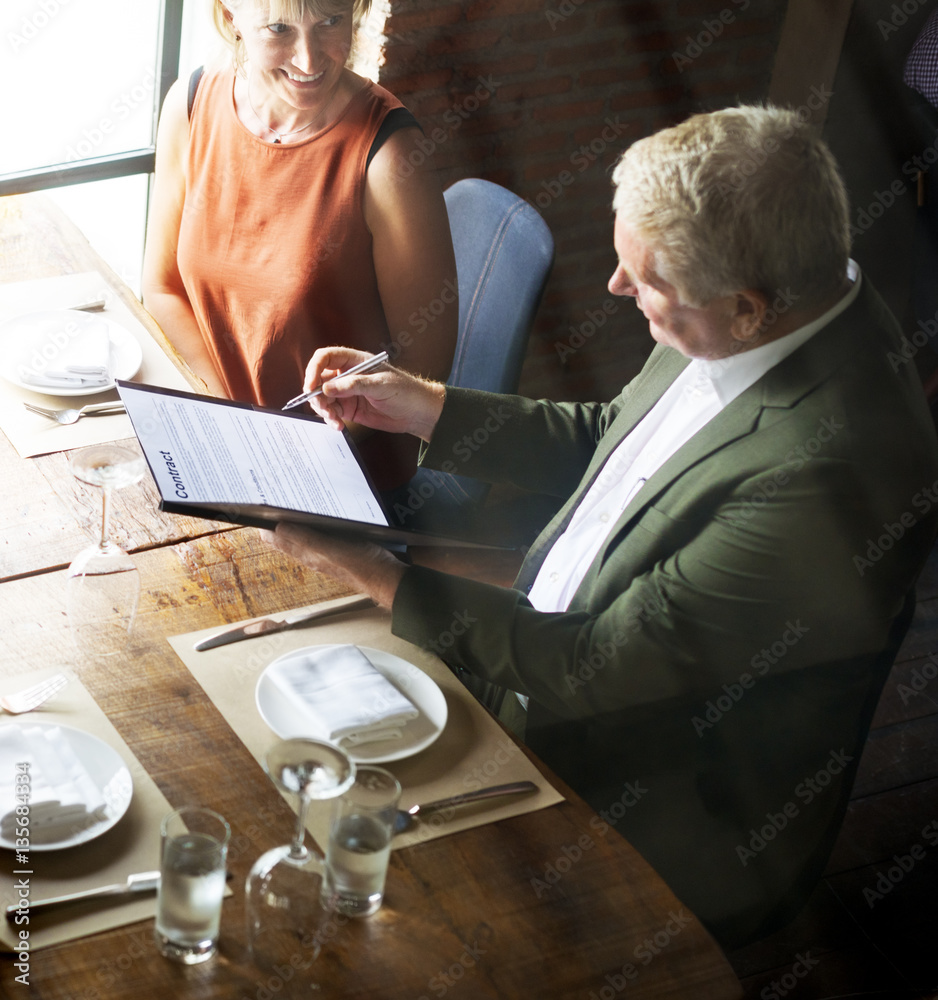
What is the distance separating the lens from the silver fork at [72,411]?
5.98ft

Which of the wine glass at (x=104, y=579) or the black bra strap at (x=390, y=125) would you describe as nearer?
the wine glass at (x=104, y=579)

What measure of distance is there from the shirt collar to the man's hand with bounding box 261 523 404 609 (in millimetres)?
479

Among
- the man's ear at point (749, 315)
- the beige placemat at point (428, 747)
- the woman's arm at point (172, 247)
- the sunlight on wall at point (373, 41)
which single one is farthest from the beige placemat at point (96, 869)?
the sunlight on wall at point (373, 41)

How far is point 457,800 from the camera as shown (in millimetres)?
1268

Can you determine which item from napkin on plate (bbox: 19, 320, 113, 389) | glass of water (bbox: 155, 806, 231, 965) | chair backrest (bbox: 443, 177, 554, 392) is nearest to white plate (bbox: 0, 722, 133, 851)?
glass of water (bbox: 155, 806, 231, 965)

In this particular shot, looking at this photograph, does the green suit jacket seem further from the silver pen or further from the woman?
the woman

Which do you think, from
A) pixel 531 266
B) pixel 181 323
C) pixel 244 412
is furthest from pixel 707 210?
pixel 181 323

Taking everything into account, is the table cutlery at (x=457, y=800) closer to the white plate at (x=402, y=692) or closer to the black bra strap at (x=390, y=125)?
the white plate at (x=402, y=692)

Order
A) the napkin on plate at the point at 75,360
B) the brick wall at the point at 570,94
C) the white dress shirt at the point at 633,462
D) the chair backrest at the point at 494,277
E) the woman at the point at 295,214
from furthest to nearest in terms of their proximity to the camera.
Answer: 1. the brick wall at the point at 570,94
2. the chair backrest at the point at 494,277
3. the woman at the point at 295,214
4. the napkin on plate at the point at 75,360
5. the white dress shirt at the point at 633,462

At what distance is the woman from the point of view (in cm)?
204

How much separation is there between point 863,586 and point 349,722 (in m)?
0.64

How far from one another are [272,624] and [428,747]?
0.90 ft

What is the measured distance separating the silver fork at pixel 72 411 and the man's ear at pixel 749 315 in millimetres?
999

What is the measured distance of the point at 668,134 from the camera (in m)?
1.42
